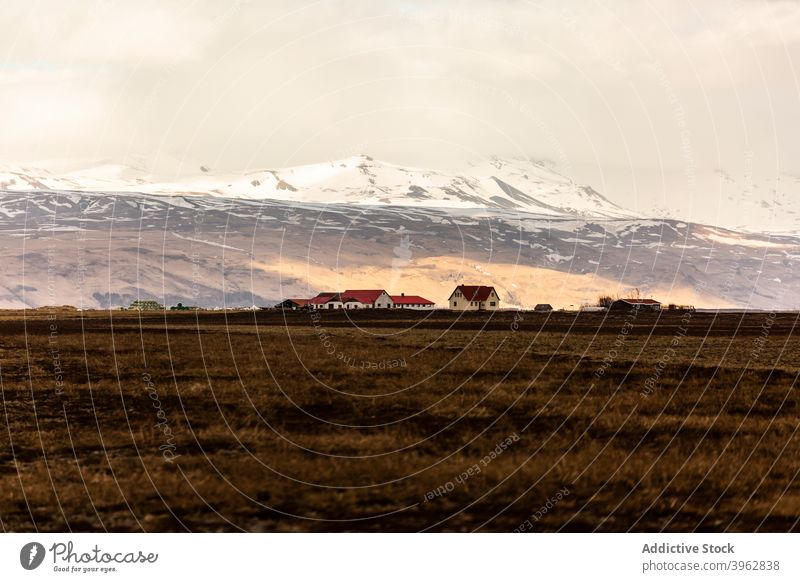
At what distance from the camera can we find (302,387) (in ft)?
148

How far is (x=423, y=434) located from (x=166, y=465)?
9.25m

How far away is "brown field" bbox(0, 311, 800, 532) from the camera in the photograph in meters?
22.5

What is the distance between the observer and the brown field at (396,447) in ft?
73.9

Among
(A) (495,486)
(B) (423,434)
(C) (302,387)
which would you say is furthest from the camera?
(C) (302,387)

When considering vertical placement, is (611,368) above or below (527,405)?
below

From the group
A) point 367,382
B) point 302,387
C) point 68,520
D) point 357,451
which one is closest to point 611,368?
point 367,382

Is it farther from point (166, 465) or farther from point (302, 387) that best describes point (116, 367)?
point (166, 465)

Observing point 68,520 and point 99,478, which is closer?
point 68,520

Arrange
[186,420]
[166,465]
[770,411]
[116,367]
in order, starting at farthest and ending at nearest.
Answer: [116,367], [770,411], [186,420], [166,465]
